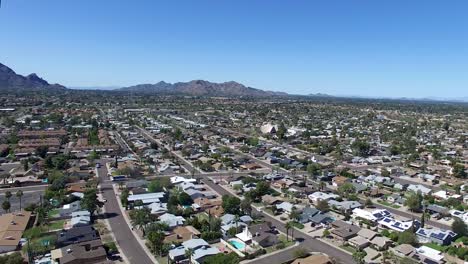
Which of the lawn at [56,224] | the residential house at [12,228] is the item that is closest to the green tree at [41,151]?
the residential house at [12,228]

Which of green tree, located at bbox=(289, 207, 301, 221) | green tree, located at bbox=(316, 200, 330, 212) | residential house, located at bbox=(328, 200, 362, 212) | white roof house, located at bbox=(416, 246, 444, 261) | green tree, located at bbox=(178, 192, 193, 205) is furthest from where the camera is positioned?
green tree, located at bbox=(178, 192, 193, 205)

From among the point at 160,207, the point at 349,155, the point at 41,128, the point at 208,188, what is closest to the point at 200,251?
the point at 160,207

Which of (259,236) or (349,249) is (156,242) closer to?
(259,236)

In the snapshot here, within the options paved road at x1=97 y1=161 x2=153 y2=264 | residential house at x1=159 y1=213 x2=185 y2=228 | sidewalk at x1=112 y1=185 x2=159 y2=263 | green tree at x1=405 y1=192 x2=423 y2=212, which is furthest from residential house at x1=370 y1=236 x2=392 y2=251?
paved road at x1=97 y1=161 x2=153 y2=264

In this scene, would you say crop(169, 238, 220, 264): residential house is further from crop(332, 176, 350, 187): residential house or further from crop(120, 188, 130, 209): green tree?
crop(332, 176, 350, 187): residential house

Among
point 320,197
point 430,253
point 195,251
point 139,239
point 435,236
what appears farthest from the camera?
point 320,197

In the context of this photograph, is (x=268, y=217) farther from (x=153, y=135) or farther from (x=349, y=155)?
(x=153, y=135)

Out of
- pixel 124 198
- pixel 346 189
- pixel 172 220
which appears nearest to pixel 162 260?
pixel 172 220

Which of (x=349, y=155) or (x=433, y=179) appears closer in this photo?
(x=433, y=179)
